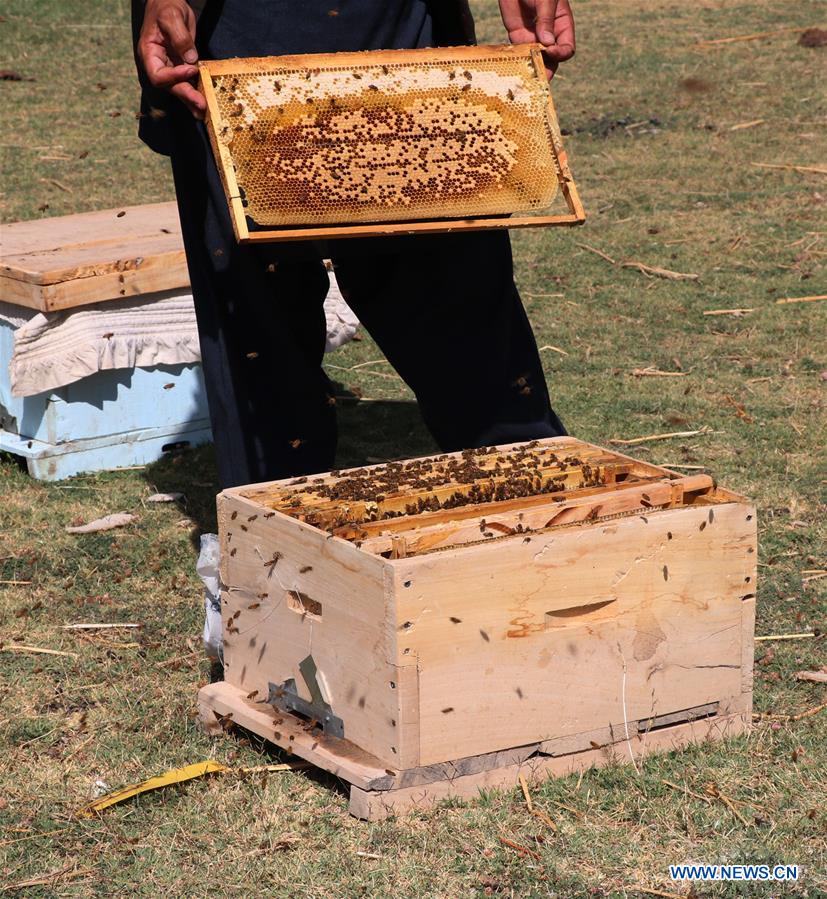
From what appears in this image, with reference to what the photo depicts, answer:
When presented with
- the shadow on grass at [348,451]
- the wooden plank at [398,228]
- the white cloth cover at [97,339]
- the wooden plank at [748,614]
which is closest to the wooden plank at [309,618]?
the wooden plank at [398,228]

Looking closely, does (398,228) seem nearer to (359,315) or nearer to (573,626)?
(359,315)

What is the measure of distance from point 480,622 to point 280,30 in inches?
69.0

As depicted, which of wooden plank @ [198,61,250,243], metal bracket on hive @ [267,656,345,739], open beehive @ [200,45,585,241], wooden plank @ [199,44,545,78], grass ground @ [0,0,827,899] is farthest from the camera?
wooden plank @ [199,44,545,78]

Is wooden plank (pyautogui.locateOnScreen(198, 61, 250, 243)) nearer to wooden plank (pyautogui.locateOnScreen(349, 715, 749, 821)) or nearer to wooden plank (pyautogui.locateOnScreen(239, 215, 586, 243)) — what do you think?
wooden plank (pyautogui.locateOnScreen(239, 215, 586, 243))

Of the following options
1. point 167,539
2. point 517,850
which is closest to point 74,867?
point 517,850

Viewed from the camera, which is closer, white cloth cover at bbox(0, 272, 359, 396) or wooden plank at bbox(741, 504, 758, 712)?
wooden plank at bbox(741, 504, 758, 712)

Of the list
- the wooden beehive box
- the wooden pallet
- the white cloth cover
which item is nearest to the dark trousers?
the wooden beehive box

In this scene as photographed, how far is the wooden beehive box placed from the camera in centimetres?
276

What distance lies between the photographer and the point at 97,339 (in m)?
4.93

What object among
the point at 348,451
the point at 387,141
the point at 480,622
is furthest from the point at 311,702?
the point at 348,451

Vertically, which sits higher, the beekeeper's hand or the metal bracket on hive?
the beekeeper's hand

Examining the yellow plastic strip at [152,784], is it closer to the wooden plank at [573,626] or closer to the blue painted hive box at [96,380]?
the wooden plank at [573,626]

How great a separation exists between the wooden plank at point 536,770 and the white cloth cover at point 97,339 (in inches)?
98.6

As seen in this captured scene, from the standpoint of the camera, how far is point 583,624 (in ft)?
9.48
